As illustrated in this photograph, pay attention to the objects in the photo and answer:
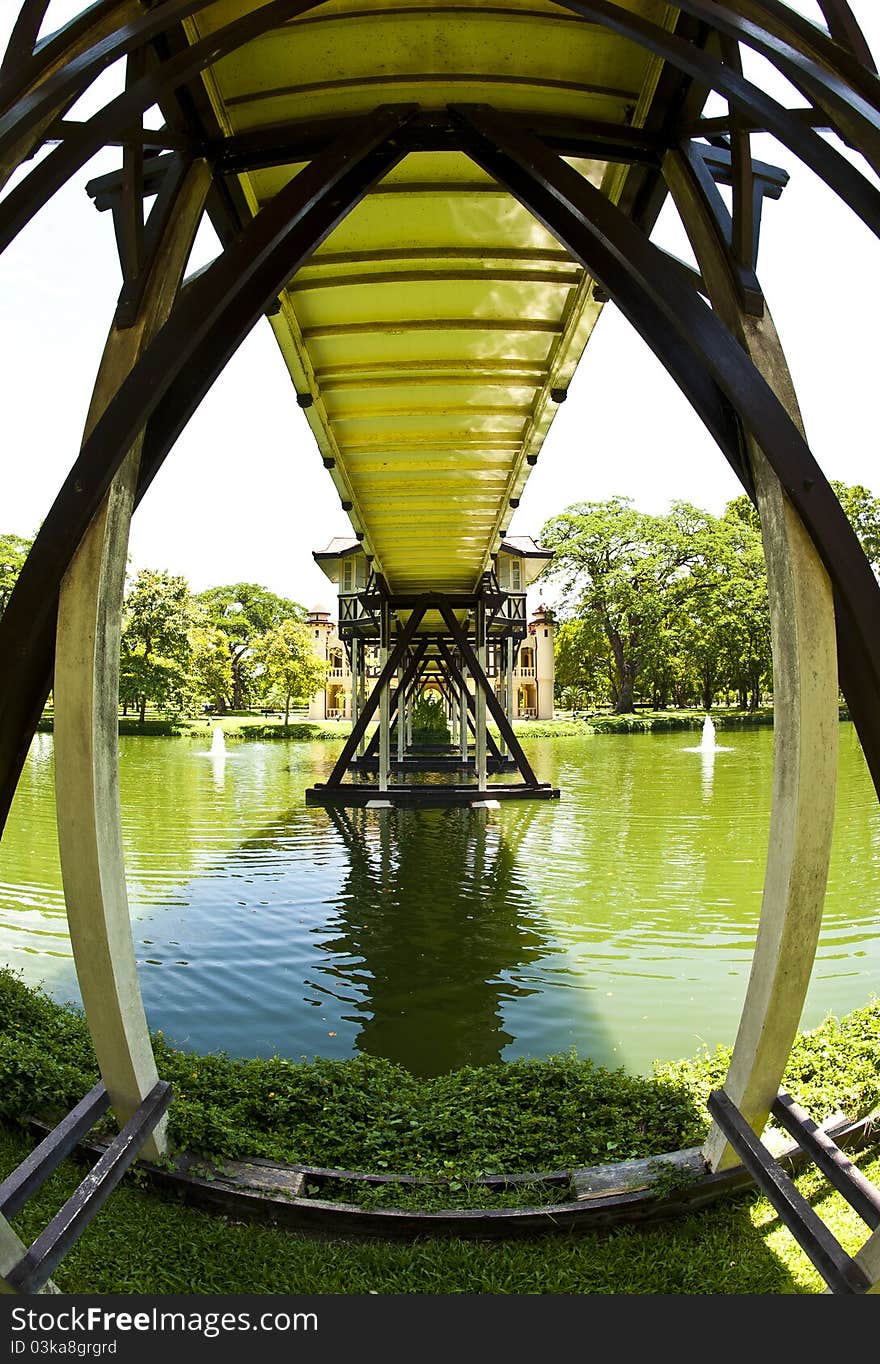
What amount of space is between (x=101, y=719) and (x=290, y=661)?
45019 millimetres

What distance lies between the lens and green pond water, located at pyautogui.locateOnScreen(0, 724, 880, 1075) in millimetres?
6438

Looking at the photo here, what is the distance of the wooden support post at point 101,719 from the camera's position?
3.26 m

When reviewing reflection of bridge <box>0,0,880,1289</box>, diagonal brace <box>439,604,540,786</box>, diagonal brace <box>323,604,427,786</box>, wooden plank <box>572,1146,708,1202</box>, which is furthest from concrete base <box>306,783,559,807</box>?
reflection of bridge <box>0,0,880,1289</box>

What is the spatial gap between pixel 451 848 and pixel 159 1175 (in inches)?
405

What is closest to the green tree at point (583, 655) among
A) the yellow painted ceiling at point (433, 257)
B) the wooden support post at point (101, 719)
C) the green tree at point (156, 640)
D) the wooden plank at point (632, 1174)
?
the green tree at point (156, 640)

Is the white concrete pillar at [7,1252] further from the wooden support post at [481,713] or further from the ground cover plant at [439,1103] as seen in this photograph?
the wooden support post at [481,713]

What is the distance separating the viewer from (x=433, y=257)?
5.22 metres

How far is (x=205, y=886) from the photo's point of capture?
36.7ft

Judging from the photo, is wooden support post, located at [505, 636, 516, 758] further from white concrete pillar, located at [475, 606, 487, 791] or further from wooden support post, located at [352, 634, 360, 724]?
white concrete pillar, located at [475, 606, 487, 791]

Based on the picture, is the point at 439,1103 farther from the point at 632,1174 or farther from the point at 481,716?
the point at 481,716

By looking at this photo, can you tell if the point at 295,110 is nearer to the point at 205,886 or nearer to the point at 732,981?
the point at 732,981

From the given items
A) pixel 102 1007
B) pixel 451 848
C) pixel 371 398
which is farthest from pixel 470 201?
pixel 451 848

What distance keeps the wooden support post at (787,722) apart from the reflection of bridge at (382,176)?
1 centimetres

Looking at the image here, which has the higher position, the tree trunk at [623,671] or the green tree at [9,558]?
the green tree at [9,558]
